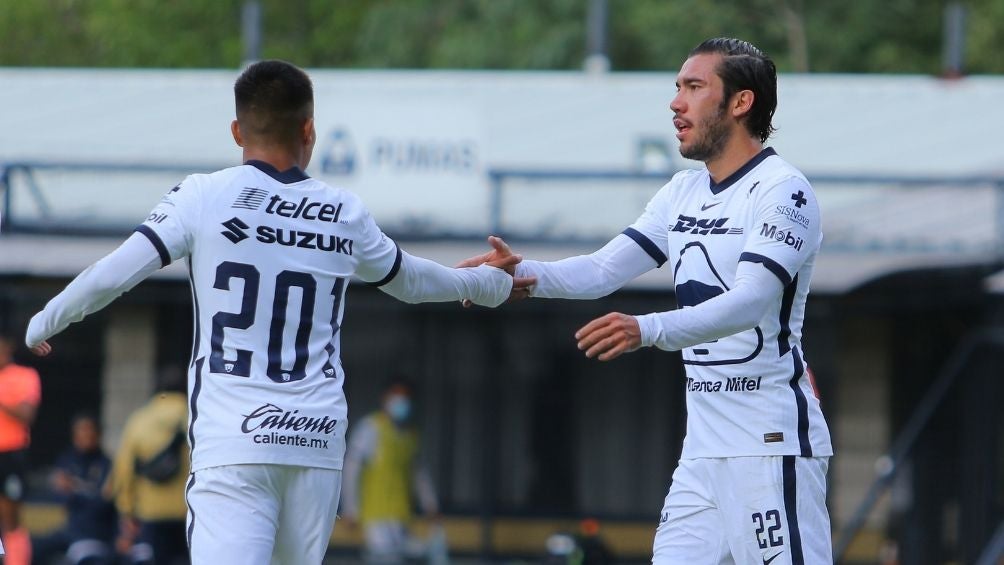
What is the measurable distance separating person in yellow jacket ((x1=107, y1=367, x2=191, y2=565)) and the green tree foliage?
57.5ft

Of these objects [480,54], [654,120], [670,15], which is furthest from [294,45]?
[654,120]

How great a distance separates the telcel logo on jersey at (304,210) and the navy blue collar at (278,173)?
74mm

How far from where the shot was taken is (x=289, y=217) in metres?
4.91

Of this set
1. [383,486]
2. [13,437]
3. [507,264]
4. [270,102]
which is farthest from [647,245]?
[383,486]

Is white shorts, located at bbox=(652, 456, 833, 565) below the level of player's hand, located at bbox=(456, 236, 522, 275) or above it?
below

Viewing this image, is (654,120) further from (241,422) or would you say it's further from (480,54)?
(241,422)

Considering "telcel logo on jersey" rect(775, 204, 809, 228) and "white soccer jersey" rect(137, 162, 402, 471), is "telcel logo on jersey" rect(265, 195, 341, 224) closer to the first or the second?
"white soccer jersey" rect(137, 162, 402, 471)

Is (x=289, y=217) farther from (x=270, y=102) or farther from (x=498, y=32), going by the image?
(x=498, y=32)

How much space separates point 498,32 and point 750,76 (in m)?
24.8

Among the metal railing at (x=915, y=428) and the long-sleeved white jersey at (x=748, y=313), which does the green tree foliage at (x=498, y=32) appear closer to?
the metal railing at (x=915, y=428)

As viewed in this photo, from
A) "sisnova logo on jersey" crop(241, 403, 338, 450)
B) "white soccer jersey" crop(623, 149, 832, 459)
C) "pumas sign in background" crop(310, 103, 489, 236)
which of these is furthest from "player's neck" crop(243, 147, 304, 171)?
"pumas sign in background" crop(310, 103, 489, 236)

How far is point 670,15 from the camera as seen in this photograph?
2819 cm

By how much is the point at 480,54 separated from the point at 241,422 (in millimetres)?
24448

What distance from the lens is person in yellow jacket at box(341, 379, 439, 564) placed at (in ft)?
49.8
